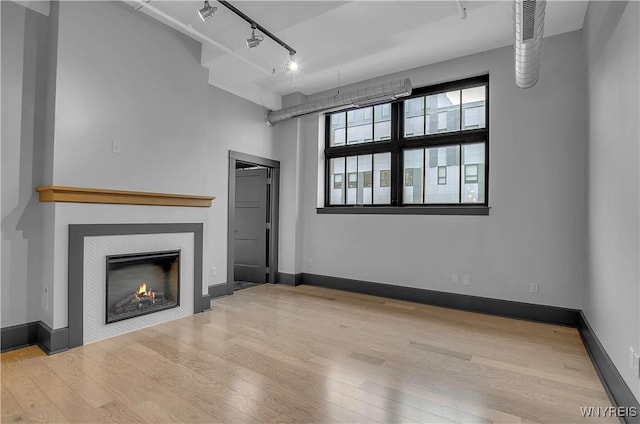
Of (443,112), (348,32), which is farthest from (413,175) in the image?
(348,32)

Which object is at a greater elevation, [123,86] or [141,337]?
[123,86]

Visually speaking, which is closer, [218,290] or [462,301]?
[462,301]

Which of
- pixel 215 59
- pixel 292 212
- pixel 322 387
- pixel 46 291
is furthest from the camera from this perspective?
pixel 292 212

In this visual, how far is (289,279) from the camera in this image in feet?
19.0

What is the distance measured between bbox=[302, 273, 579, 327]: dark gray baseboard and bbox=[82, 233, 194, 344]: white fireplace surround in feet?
8.13

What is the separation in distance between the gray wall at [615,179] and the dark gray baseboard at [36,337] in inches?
164

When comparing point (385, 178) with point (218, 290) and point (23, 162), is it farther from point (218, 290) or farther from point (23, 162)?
point (23, 162)

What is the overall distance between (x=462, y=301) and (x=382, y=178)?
2.14 m

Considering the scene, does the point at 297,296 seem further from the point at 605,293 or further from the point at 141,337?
the point at 605,293

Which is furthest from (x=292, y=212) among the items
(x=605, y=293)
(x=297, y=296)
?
(x=605, y=293)

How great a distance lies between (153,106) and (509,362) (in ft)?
14.2

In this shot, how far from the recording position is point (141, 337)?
323 cm

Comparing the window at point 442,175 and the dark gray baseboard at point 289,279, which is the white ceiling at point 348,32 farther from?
the dark gray baseboard at point 289,279

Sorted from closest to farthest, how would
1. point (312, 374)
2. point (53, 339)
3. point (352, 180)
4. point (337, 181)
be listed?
point (312, 374), point (53, 339), point (352, 180), point (337, 181)
